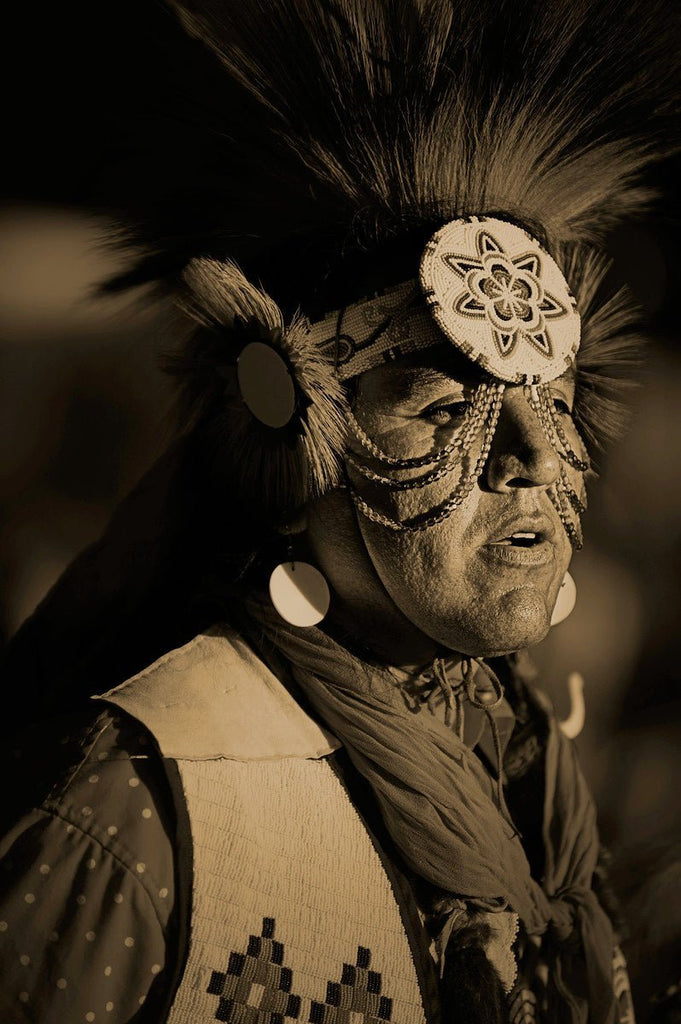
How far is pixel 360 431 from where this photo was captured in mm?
1192

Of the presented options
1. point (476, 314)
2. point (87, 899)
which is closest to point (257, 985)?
point (87, 899)

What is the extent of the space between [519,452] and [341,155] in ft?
1.29

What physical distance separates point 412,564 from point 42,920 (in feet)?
1.73

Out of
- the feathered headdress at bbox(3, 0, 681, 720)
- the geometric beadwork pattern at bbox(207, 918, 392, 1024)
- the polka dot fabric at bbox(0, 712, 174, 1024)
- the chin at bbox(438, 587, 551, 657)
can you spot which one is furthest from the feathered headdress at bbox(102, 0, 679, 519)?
the geometric beadwork pattern at bbox(207, 918, 392, 1024)

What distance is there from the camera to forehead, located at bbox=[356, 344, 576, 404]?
46.4 inches

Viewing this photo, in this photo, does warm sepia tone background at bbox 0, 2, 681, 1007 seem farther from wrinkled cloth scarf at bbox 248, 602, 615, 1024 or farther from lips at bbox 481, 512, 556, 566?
lips at bbox 481, 512, 556, 566

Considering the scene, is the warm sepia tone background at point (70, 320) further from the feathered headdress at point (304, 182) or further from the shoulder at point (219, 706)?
the shoulder at point (219, 706)

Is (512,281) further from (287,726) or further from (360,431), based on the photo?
(287,726)

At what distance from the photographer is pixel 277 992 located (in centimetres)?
108

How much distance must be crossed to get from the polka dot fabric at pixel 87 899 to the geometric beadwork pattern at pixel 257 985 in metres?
0.07

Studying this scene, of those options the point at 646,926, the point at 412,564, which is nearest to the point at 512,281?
the point at 412,564

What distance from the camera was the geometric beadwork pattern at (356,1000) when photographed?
1.10 m

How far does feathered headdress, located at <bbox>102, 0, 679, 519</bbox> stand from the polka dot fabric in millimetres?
391

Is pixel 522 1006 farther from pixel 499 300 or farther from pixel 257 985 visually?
pixel 499 300
